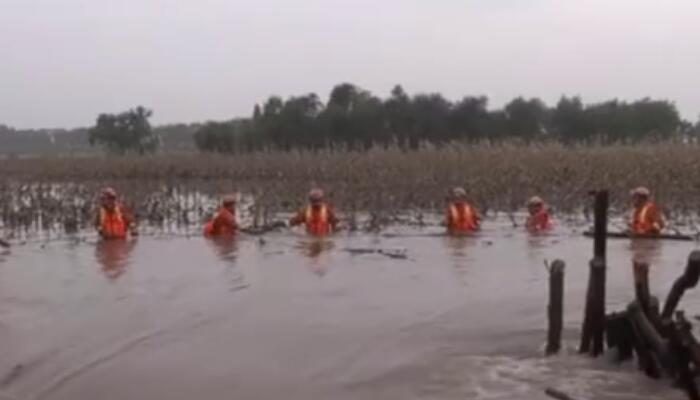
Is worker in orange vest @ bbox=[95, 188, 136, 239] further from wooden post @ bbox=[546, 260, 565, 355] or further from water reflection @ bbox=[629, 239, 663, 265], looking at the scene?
wooden post @ bbox=[546, 260, 565, 355]

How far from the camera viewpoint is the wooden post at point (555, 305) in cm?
1006

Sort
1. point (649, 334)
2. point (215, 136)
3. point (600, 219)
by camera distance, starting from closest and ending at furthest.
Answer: point (649, 334) < point (600, 219) < point (215, 136)

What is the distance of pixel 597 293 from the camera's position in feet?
31.8

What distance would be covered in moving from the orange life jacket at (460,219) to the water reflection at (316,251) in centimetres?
244

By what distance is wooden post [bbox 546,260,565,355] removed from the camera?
10062mm

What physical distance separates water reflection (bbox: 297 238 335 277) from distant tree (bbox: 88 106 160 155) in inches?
2221

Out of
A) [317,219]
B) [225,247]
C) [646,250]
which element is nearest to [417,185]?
[317,219]

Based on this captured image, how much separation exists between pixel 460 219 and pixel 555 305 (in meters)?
11.8

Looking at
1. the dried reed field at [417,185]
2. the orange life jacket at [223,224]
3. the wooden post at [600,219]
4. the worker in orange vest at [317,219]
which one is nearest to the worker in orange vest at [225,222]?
the orange life jacket at [223,224]

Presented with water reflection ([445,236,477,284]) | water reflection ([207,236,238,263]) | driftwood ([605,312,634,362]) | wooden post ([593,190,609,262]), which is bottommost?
water reflection ([207,236,238,263])

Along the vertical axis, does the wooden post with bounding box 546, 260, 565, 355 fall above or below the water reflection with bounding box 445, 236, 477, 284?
above

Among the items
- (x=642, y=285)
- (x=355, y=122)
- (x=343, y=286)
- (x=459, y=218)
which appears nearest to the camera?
(x=642, y=285)

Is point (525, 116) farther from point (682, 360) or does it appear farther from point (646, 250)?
point (682, 360)

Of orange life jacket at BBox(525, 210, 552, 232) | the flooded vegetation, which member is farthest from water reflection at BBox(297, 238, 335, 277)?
orange life jacket at BBox(525, 210, 552, 232)
